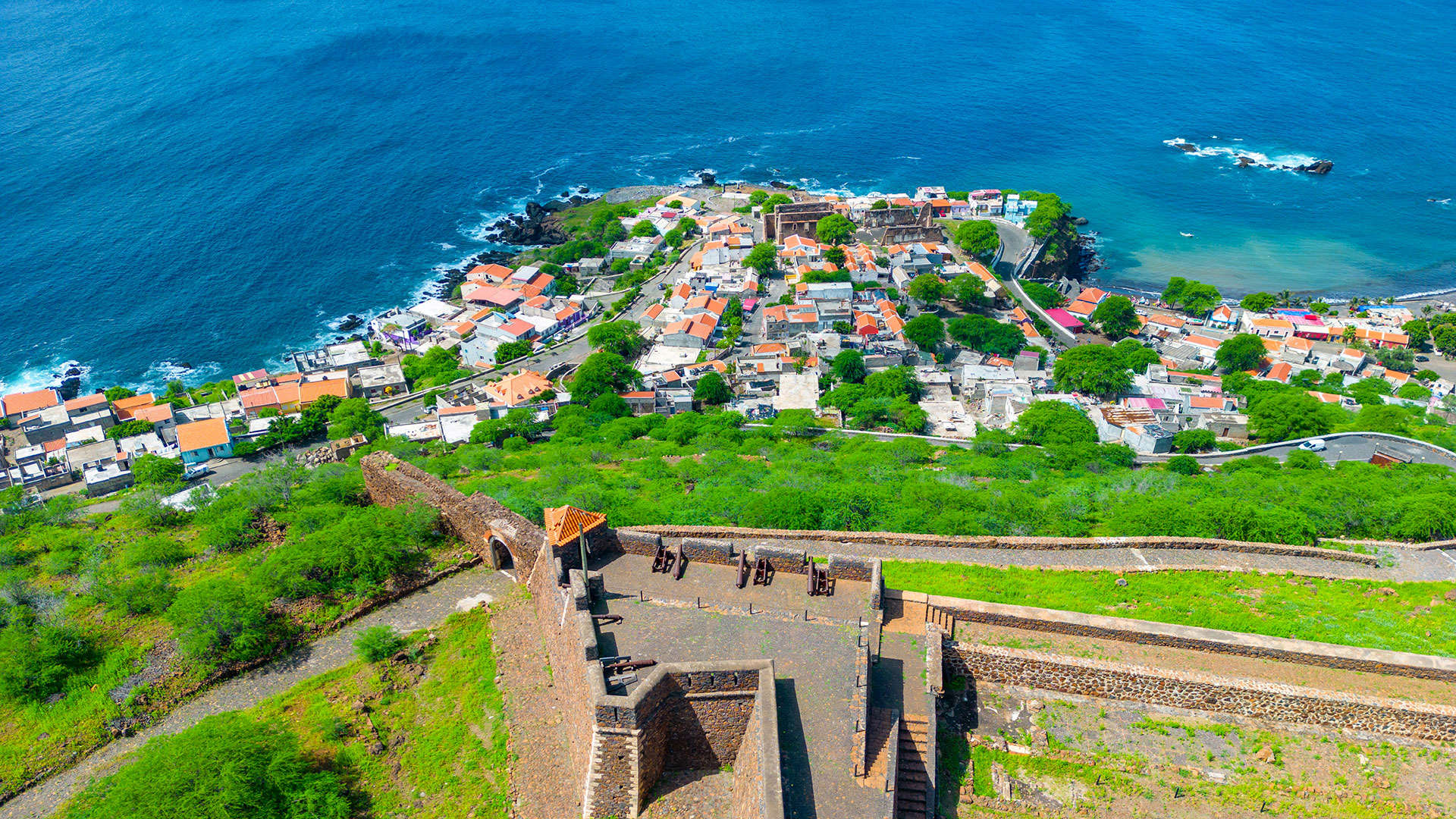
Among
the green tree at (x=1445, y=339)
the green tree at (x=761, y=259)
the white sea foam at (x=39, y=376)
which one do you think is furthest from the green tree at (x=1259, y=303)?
the white sea foam at (x=39, y=376)

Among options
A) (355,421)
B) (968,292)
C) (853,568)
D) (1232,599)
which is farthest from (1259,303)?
(355,421)

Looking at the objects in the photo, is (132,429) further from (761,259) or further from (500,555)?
(761,259)

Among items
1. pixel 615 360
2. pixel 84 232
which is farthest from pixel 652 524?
pixel 84 232

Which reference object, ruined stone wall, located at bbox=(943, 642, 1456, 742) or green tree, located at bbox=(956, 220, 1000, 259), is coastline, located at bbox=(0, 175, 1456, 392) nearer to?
green tree, located at bbox=(956, 220, 1000, 259)

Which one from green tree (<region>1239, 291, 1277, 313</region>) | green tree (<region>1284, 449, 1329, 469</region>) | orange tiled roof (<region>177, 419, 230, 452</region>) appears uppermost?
green tree (<region>1239, 291, 1277, 313</region>)

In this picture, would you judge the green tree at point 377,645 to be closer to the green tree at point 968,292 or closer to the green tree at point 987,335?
the green tree at point 987,335

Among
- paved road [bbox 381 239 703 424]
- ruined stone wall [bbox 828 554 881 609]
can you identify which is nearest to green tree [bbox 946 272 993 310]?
paved road [bbox 381 239 703 424]
